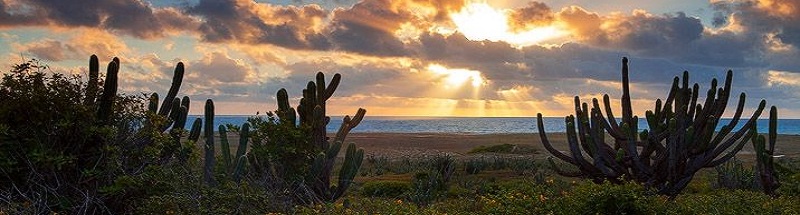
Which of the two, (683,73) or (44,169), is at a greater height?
(683,73)

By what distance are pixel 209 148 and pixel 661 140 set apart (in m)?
9.38

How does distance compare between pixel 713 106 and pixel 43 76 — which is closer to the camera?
pixel 43 76

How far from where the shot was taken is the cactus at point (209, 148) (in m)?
13.9

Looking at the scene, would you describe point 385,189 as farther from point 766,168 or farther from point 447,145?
point 447,145

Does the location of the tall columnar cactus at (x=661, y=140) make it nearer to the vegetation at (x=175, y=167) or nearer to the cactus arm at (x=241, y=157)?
the vegetation at (x=175, y=167)

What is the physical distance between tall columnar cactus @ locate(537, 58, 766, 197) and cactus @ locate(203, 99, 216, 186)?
7.17 m

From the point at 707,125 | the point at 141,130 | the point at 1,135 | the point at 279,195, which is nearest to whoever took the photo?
the point at 1,135

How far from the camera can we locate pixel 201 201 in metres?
12.0

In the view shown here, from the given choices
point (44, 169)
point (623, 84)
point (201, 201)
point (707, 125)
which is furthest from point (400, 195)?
point (44, 169)

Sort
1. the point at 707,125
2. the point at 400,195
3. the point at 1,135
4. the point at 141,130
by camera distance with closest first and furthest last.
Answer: the point at 1,135 < the point at 141,130 < the point at 707,125 < the point at 400,195

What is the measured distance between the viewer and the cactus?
13.9 m

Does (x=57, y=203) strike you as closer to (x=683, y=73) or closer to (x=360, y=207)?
(x=360, y=207)

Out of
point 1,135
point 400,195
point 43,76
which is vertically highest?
point 43,76

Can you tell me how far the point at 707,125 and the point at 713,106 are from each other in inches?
21.1
